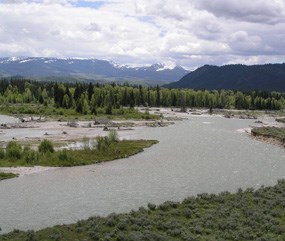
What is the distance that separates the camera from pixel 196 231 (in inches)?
1316

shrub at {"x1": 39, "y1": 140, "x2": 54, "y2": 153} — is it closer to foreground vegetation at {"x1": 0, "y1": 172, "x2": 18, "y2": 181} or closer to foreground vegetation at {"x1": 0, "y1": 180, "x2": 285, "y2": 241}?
foreground vegetation at {"x1": 0, "y1": 172, "x2": 18, "y2": 181}

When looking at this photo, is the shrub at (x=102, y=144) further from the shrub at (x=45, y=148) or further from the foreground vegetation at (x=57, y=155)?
the shrub at (x=45, y=148)

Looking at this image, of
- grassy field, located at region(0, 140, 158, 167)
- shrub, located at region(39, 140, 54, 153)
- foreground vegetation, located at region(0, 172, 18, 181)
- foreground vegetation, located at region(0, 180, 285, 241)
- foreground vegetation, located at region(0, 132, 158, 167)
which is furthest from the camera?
shrub, located at region(39, 140, 54, 153)

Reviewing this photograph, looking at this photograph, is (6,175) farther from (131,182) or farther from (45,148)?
(131,182)

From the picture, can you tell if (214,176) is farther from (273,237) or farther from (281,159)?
(273,237)

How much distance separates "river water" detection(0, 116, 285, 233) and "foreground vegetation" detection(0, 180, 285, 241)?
4.15 metres

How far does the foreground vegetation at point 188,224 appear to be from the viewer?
31.9 metres

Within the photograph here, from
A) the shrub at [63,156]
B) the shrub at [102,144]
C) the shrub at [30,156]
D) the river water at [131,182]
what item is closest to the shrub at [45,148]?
the shrub at [30,156]

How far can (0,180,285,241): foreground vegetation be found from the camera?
3194 centimetres

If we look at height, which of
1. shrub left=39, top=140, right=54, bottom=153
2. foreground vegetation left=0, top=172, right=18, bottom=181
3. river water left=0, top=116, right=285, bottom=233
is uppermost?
shrub left=39, top=140, right=54, bottom=153

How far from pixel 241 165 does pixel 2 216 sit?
39799mm

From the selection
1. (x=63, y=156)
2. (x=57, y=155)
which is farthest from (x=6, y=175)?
(x=63, y=156)

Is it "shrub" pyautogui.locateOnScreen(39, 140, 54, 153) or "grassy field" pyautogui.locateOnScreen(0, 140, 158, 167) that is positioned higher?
"shrub" pyautogui.locateOnScreen(39, 140, 54, 153)

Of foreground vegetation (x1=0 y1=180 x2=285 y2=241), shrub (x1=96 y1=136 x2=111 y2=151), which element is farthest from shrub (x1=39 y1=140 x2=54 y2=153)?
foreground vegetation (x1=0 y1=180 x2=285 y2=241)
